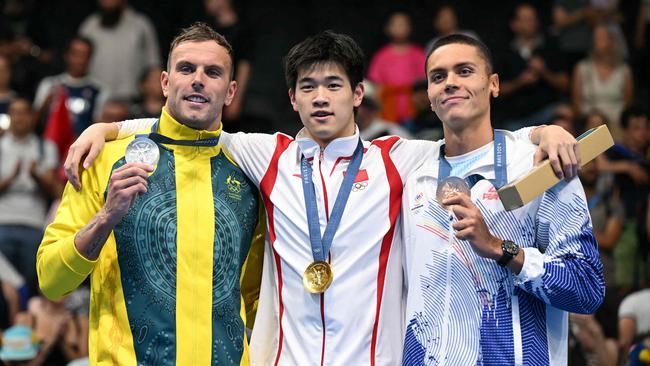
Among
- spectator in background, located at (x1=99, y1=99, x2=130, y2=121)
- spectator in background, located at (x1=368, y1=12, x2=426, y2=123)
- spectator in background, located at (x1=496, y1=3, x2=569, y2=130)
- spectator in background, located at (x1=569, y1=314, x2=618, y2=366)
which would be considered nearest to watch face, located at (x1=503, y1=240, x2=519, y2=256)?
spectator in background, located at (x1=569, y1=314, x2=618, y2=366)

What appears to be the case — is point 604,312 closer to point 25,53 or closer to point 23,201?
point 23,201

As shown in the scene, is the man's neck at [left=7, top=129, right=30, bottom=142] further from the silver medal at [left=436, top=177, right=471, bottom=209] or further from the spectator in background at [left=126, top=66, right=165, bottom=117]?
the silver medal at [left=436, top=177, right=471, bottom=209]

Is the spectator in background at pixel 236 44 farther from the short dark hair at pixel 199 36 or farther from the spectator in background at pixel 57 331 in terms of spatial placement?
the short dark hair at pixel 199 36

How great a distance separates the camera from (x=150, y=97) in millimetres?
11664

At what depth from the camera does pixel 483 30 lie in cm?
1420

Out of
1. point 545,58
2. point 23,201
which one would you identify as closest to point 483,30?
point 545,58

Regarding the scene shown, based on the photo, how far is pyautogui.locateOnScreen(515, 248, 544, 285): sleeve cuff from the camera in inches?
188

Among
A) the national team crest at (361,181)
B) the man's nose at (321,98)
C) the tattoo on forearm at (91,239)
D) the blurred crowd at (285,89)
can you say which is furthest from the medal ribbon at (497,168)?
the blurred crowd at (285,89)

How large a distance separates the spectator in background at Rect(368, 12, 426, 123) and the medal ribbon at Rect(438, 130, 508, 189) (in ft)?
23.3

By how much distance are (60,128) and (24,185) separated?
0.85m

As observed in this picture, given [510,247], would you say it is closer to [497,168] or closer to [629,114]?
[497,168]

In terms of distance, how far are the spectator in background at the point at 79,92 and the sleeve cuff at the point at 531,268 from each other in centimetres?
799

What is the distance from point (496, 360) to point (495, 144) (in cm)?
98

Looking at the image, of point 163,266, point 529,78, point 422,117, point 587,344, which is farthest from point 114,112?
point 163,266
